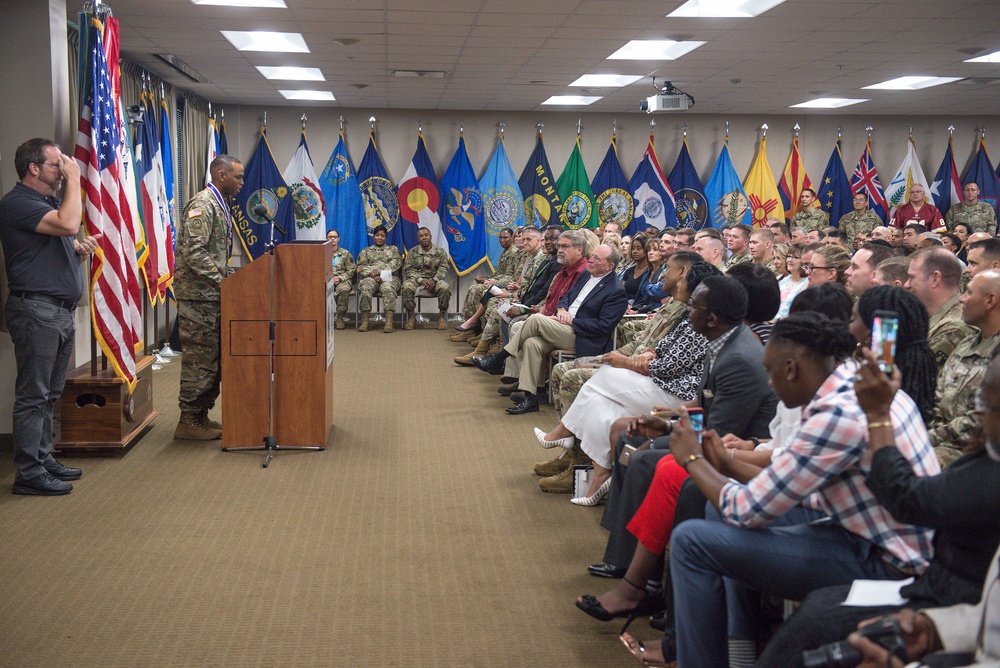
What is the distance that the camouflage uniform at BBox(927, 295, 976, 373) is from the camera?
350 cm

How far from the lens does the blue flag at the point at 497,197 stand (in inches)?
470

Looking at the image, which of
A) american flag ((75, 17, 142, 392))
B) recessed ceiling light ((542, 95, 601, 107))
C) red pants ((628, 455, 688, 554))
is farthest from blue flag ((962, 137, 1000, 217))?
american flag ((75, 17, 142, 392))

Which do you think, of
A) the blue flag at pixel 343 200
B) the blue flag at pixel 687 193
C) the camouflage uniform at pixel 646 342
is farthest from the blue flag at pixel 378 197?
the camouflage uniform at pixel 646 342

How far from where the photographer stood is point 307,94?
10.5 metres

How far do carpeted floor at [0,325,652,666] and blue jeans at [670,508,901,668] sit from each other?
1.61 ft

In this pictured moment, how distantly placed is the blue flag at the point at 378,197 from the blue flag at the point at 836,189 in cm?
596

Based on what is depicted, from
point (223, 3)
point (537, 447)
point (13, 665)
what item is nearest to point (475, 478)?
point (537, 447)

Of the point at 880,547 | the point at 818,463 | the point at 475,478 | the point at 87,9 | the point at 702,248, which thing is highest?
the point at 87,9

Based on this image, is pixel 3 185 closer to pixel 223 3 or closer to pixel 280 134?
pixel 223 3

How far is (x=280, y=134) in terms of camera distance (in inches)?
465

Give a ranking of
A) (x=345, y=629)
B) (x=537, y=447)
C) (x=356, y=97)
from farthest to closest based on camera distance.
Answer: (x=356, y=97) → (x=537, y=447) → (x=345, y=629)

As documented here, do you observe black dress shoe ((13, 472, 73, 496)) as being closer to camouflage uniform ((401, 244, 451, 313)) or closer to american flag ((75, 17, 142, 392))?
american flag ((75, 17, 142, 392))

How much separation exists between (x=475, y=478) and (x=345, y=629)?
6.06 ft

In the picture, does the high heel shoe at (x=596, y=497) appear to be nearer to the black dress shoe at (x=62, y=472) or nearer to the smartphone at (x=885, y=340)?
the smartphone at (x=885, y=340)
